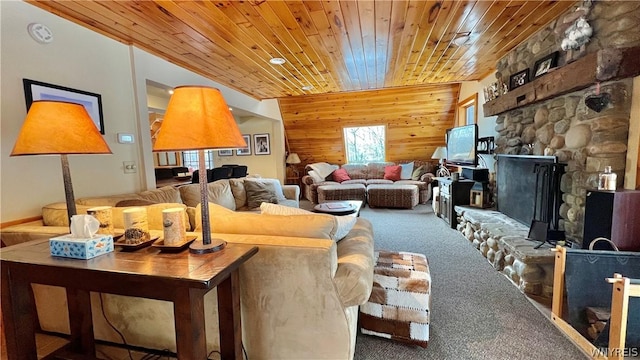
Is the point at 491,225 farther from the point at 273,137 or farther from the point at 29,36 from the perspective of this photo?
the point at 273,137

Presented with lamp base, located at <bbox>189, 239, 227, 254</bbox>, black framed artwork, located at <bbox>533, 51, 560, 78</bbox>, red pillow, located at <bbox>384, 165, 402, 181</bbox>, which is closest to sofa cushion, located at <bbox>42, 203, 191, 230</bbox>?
lamp base, located at <bbox>189, 239, 227, 254</bbox>

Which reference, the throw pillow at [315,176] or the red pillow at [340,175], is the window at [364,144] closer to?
the red pillow at [340,175]

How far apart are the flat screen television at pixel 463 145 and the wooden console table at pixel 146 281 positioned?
11.8 ft

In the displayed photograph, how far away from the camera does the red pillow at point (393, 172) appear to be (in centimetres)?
648

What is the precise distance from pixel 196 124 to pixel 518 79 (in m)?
3.28

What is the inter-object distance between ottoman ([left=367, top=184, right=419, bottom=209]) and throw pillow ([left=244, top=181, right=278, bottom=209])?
2.46 meters

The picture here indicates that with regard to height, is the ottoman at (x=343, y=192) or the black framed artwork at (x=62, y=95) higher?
the black framed artwork at (x=62, y=95)

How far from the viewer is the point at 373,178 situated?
6.79 metres

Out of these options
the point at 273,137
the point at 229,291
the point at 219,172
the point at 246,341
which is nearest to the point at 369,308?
the point at 246,341

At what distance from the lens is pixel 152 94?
4.50m

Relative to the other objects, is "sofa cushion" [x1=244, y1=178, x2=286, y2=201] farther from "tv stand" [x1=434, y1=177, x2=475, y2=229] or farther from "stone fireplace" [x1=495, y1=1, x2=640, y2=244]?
"stone fireplace" [x1=495, y1=1, x2=640, y2=244]

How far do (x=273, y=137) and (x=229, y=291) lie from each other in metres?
5.81

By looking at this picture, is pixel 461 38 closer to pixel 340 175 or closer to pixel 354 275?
pixel 354 275

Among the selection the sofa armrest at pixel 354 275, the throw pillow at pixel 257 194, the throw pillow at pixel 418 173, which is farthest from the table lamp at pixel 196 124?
the throw pillow at pixel 418 173
